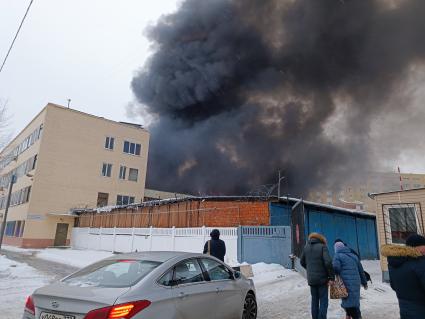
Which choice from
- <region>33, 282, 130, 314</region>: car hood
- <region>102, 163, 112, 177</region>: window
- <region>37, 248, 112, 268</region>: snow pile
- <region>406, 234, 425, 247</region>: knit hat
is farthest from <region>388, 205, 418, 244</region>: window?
<region>102, 163, 112, 177</region>: window

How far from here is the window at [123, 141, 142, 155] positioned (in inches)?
1534

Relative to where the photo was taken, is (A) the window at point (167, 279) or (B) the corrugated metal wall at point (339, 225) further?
(B) the corrugated metal wall at point (339, 225)

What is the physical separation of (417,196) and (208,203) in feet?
30.7

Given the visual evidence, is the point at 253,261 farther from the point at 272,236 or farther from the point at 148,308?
the point at 148,308

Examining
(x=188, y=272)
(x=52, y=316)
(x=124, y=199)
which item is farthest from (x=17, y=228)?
(x=52, y=316)

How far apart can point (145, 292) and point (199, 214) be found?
13666mm

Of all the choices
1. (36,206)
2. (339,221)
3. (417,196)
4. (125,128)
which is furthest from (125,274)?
(125,128)

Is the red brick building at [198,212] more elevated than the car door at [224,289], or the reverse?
the red brick building at [198,212]

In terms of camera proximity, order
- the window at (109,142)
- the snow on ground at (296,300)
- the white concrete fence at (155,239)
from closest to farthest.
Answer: the snow on ground at (296,300) < the white concrete fence at (155,239) < the window at (109,142)

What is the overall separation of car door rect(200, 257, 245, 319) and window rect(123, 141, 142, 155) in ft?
115

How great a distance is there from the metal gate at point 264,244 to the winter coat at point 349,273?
7723mm

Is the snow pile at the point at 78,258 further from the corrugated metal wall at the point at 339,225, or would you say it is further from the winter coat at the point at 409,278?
the winter coat at the point at 409,278

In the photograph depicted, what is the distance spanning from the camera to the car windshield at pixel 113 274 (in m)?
3.92

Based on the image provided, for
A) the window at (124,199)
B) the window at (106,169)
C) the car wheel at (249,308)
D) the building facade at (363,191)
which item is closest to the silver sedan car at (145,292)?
the car wheel at (249,308)
